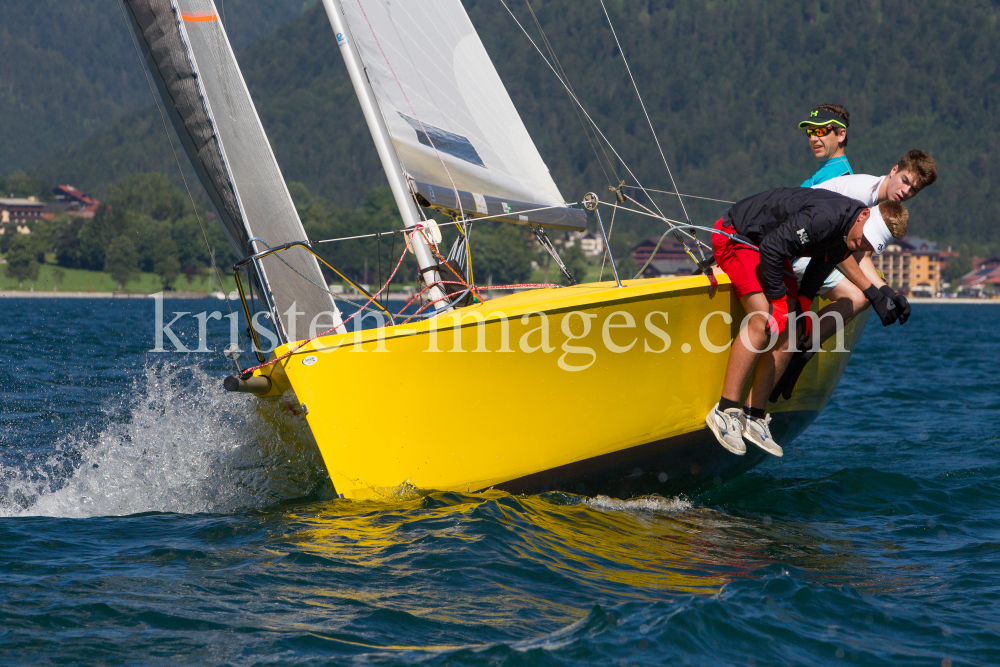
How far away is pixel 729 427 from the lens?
4.34m

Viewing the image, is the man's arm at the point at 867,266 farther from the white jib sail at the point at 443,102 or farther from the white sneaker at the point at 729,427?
the white jib sail at the point at 443,102

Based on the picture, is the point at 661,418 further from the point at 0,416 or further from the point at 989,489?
the point at 0,416

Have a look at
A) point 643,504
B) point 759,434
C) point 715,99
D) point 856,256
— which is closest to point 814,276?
point 856,256

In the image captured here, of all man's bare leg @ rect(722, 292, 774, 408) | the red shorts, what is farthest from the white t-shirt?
man's bare leg @ rect(722, 292, 774, 408)

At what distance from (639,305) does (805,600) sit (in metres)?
1.43

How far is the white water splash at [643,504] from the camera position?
4.38 m

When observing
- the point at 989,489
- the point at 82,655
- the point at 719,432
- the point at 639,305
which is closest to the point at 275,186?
the point at 639,305

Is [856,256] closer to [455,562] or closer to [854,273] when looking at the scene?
[854,273]

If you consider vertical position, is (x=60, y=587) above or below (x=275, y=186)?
below

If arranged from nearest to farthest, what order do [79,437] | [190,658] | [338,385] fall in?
[190,658], [338,385], [79,437]

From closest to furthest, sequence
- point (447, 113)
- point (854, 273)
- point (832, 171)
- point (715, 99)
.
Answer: point (854, 273), point (832, 171), point (447, 113), point (715, 99)

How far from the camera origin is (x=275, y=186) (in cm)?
551

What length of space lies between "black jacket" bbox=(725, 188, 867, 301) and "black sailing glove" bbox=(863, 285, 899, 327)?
0.68 feet

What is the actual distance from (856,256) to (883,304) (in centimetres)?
48
